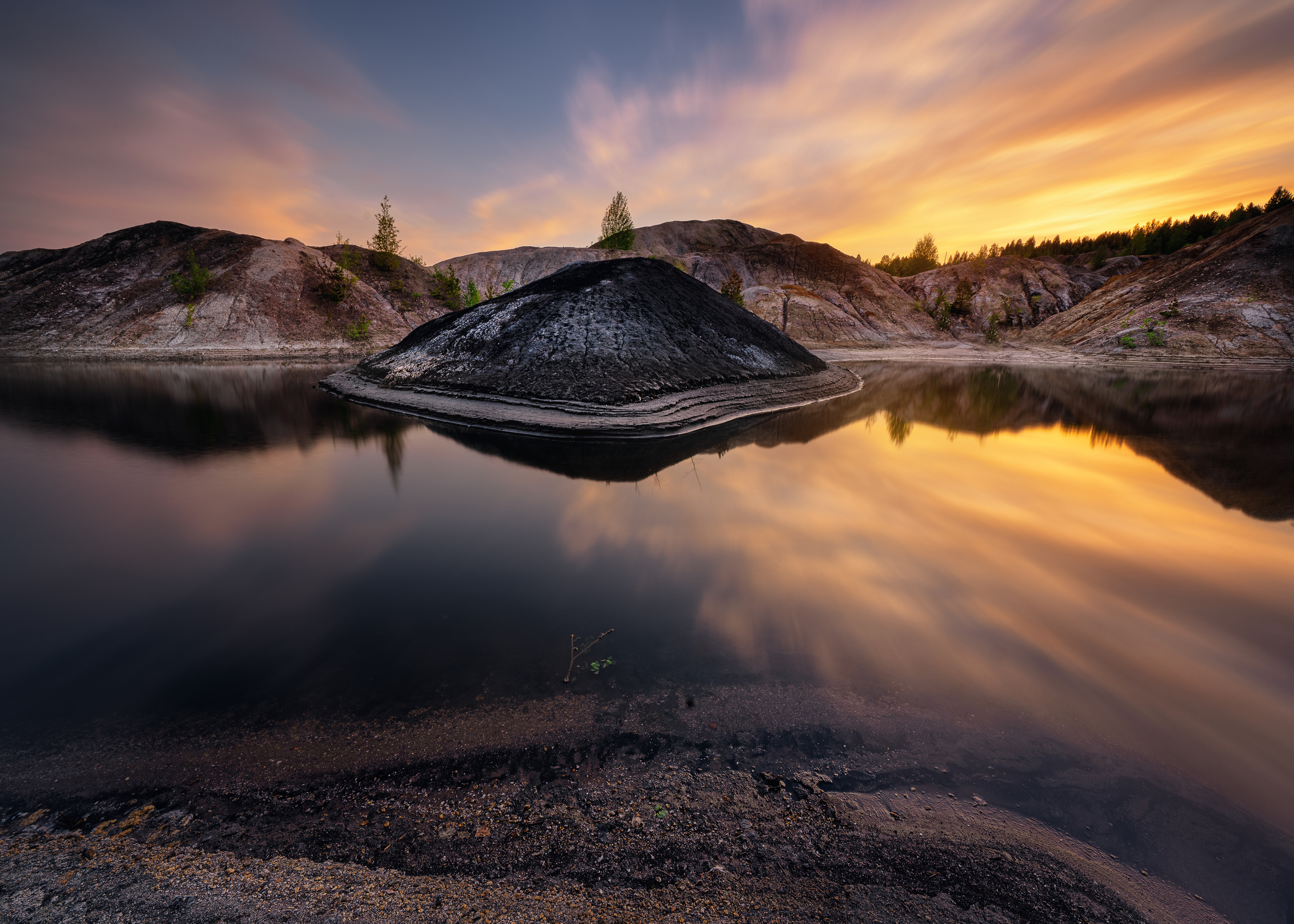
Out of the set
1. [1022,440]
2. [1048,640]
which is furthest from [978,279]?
[1048,640]

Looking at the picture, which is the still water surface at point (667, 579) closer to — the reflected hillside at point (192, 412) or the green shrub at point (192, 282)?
the reflected hillside at point (192, 412)

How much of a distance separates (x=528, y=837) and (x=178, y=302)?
273 ft

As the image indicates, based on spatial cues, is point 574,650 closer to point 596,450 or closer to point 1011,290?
point 596,450

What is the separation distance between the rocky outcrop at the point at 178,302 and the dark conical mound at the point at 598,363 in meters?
38.2

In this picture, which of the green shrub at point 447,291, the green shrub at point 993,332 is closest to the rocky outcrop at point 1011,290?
the green shrub at point 993,332

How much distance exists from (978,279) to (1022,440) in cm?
9372

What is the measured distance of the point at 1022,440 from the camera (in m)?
16.9

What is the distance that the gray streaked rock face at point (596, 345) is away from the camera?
2161 centimetres

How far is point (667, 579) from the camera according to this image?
22.8 feet

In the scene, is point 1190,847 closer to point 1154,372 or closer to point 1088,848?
point 1088,848

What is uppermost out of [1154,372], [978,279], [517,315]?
[978,279]

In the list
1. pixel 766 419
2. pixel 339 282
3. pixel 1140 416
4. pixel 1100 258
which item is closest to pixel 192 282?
pixel 339 282

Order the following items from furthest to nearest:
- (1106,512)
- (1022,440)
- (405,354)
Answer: (405,354) < (1022,440) < (1106,512)

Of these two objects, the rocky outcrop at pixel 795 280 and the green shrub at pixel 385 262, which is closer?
the rocky outcrop at pixel 795 280
